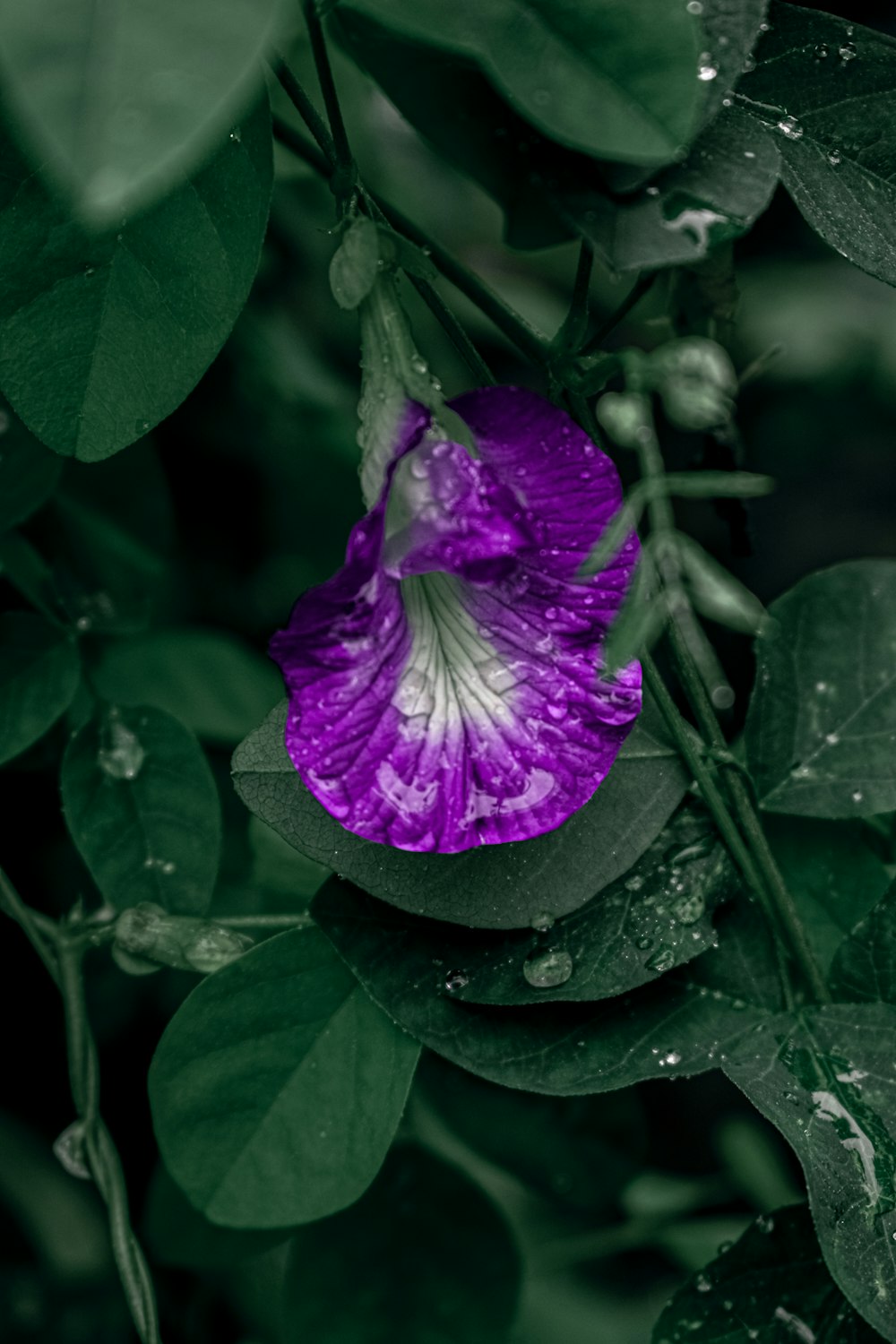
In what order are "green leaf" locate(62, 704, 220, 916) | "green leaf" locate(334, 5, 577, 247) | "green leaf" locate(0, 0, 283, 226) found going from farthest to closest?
"green leaf" locate(62, 704, 220, 916)
"green leaf" locate(334, 5, 577, 247)
"green leaf" locate(0, 0, 283, 226)

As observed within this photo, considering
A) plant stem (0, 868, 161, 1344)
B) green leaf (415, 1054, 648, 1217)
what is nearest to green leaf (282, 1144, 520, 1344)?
green leaf (415, 1054, 648, 1217)

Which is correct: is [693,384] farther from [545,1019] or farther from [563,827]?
[545,1019]

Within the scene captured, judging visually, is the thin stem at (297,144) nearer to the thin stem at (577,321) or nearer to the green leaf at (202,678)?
the thin stem at (577,321)

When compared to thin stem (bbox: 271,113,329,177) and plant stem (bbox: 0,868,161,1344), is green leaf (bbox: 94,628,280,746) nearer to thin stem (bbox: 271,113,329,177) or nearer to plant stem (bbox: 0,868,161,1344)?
plant stem (bbox: 0,868,161,1344)

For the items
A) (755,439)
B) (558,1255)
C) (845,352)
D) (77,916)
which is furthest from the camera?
(755,439)

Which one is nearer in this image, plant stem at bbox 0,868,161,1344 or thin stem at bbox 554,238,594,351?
thin stem at bbox 554,238,594,351

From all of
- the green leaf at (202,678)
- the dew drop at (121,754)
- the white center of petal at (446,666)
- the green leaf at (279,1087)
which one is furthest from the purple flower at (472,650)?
the green leaf at (202,678)

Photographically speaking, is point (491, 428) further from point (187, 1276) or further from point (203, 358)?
point (187, 1276)

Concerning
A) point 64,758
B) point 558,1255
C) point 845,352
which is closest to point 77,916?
point 64,758
